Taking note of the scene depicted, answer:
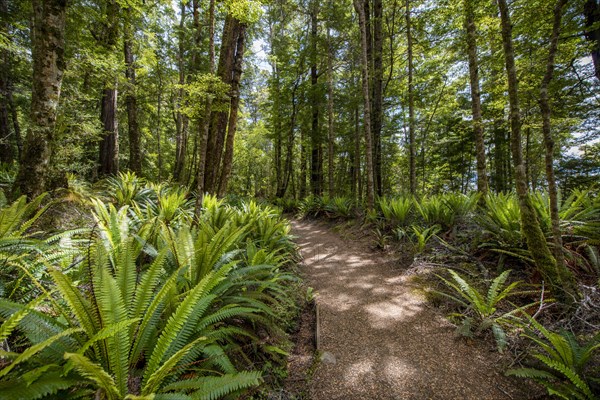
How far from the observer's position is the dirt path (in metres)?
1.83

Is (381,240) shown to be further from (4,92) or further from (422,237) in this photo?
(4,92)

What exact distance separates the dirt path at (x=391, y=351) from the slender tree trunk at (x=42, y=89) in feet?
14.1

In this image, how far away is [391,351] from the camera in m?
2.25

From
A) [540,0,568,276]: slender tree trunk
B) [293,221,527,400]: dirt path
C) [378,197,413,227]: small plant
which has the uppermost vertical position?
[540,0,568,276]: slender tree trunk

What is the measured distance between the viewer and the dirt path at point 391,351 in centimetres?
183

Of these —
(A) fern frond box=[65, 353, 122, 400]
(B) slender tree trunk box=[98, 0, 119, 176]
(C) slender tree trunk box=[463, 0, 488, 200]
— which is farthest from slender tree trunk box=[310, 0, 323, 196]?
(A) fern frond box=[65, 353, 122, 400]

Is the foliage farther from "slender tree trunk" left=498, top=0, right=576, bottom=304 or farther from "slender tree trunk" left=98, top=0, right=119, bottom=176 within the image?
"slender tree trunk" left=98, top=0, right=119, bottom=176

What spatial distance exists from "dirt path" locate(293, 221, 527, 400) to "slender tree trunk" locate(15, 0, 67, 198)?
4312 millimetres

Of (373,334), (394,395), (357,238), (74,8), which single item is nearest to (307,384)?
(394,395)

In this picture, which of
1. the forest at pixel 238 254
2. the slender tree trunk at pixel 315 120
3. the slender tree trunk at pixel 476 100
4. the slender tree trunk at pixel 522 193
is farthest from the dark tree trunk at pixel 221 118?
the slender tree trunk at pixel 476 100

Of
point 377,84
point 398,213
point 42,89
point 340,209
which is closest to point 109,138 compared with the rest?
point 42,89

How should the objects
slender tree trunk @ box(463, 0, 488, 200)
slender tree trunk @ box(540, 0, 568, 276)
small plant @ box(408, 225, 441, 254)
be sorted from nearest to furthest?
1. slender tree trunk @ box(540, 0, 568, 276)
2. small plant @ box(408, 225, 441, 254)
3. slender tree trunk @ box(463, 0, 488, 200)

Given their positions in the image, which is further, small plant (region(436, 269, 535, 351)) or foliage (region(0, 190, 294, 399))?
small plant (region(436, 269, 535, 351))

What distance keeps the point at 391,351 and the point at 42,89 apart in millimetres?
5399
